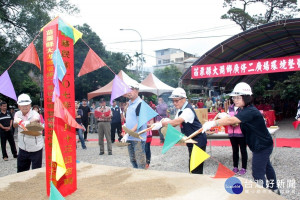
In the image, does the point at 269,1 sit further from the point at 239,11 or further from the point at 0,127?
the point at 0,127

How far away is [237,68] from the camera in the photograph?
8617 mm

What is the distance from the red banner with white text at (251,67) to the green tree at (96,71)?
12298 millimetres

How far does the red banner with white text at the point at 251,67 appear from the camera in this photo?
764 cm

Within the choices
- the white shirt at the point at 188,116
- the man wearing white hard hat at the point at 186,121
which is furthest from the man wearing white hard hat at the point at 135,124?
the white shirt at the point at 188,116

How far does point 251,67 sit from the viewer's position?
8.37m

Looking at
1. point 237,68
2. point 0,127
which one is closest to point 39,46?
point 0,127

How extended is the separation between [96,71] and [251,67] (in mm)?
14331

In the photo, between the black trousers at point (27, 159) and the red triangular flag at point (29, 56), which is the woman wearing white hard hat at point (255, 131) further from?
the black trousers at point (27, 159)

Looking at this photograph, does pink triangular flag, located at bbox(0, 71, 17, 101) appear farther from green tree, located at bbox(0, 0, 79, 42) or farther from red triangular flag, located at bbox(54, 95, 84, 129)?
green tree, located at bbox(0, 0, 79, 42)

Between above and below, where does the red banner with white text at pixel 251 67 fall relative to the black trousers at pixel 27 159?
above

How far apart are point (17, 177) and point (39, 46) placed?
31.3 ft

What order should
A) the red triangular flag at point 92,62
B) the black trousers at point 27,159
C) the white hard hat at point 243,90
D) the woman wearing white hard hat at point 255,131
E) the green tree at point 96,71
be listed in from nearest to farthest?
1. the woman wearing white hard hat at point 255,131
2. the white hard hat at point 243,90
3. the red triangular flag at point 92,62
4. the black trousers at point 27,159
5. the green tree at point 96,71

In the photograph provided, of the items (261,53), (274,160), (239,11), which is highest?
(239,11)

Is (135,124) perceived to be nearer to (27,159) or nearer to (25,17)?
(27,159)
